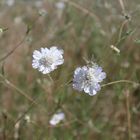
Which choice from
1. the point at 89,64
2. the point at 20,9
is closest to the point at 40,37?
the point at 20,9

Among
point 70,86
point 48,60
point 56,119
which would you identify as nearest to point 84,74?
point 48,60

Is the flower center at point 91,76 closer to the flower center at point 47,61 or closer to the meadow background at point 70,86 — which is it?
the flower center at point 47,61

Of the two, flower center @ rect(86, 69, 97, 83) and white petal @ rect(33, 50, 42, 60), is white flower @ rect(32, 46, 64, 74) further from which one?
flower center @ rect(86, 69, 97, 83)

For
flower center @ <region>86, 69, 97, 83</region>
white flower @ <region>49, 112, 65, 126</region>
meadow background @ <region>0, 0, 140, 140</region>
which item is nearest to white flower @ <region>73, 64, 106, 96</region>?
flower center @ <region>86, 69, 97, 83</region>

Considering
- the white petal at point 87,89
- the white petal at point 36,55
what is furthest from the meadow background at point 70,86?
the white petal at point 87,89

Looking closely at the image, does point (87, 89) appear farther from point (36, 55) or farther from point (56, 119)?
point (56, 119)

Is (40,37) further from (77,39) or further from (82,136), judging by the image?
(82,136)

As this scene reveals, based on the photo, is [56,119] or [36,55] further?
[56,119]
